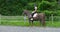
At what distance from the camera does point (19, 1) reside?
42156 mm

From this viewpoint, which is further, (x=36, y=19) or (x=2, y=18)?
(x=2, y=18)

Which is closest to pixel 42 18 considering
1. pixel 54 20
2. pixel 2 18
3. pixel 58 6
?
pixel 54 20

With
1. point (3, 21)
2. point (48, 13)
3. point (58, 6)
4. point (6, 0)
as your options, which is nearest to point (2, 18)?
point (3, 21)

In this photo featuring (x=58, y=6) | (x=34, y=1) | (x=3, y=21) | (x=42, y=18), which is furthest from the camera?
(x=34, y=1)

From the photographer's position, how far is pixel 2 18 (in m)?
29.6

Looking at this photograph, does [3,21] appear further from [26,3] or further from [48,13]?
[26,3]

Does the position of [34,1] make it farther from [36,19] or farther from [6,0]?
[36,19]

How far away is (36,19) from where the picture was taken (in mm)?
24469

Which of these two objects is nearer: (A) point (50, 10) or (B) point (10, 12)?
(A) point (50, 10)

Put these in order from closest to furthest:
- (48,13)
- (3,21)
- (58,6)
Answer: (3,21), (48,13), (58,6)

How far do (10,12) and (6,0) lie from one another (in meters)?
2.61

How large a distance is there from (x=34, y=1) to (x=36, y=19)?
16.6m

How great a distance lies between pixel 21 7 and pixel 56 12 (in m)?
9.63

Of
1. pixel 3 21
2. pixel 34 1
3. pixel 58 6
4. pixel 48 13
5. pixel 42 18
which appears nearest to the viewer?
pixel 42 18
